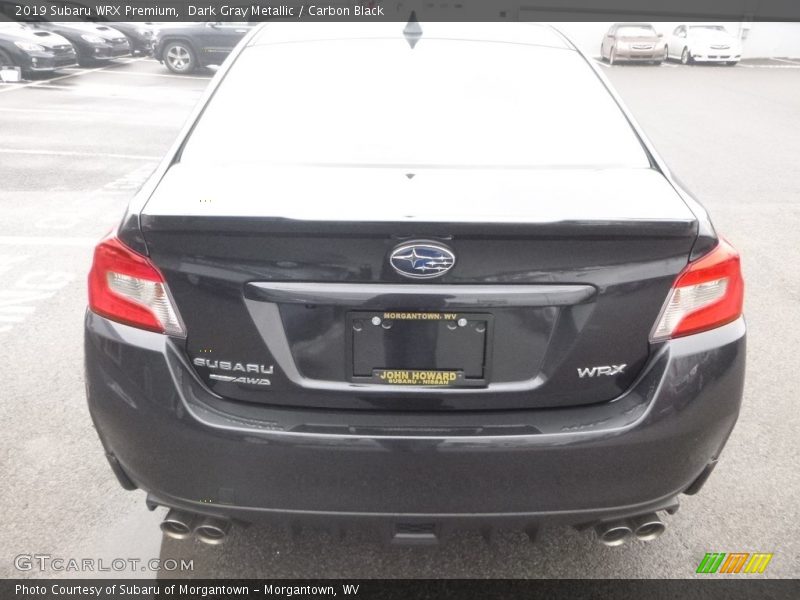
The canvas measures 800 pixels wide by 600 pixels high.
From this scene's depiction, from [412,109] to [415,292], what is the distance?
3.31 ft

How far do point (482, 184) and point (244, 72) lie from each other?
121cm

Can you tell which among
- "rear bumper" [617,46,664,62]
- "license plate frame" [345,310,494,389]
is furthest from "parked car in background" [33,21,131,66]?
"license plate frame" [345,310,494,389]

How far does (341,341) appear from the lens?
191 centimetres

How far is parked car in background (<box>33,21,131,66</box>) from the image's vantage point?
1833 centimetres

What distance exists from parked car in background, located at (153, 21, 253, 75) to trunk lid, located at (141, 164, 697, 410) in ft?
58.8

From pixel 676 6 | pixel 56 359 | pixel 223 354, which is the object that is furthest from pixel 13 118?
pixel 676 6

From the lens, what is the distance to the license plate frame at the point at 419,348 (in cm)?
189

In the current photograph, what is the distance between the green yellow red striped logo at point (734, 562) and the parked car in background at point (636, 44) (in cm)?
2296

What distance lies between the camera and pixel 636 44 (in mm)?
23344

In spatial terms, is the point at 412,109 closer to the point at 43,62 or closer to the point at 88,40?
the point at 43,62

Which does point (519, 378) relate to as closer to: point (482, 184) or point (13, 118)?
point (482, 184)

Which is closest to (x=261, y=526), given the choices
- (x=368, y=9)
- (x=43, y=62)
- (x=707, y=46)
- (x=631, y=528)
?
(x=631, y=528)
